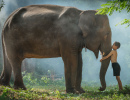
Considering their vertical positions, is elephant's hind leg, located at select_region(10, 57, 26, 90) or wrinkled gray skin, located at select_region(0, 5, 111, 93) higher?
wrinkled gray skin, located at select_region(0, 5, 111, 93)

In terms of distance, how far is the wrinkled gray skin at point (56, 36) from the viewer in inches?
237

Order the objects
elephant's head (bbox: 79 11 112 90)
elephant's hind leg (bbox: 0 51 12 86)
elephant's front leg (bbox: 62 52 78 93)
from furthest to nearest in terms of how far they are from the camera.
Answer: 1. elephant's hind leg (bbox: 0 51 12 86)
2. elephant's head (bbox: 79 11 112 90)
3. elephant's front leg (bbox: 62 52 78 93)

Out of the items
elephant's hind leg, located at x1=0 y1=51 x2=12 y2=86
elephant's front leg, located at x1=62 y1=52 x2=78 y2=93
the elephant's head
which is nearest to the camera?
elephant's front leg, located at x1=62 y1=52 x2=78 y2=93

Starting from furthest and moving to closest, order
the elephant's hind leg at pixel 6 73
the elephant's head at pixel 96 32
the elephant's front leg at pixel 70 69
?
1. the elephant's hind leg at pixel 6 73
2. the elephant's head at pixel 96 32
3. the elephant's front leg at pixel 70 69

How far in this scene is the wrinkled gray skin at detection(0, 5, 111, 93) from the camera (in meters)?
6.01

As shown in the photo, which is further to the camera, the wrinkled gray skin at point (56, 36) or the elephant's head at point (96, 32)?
the elephant's head at point (96, 32)

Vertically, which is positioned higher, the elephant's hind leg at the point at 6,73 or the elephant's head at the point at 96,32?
the elephant's head at the point at 96,32

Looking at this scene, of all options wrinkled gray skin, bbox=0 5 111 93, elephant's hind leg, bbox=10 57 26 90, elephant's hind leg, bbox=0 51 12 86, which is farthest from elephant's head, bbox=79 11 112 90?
elephant's hind leg, bbox=0 51 12 86

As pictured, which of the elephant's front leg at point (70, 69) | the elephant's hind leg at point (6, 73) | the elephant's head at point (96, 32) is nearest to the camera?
the elephant's front leg at point (70, 69)

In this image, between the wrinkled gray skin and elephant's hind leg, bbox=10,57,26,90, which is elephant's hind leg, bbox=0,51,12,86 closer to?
the wrinkled gray skin

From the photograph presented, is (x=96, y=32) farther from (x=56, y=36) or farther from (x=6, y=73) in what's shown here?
(x=6, y=73)

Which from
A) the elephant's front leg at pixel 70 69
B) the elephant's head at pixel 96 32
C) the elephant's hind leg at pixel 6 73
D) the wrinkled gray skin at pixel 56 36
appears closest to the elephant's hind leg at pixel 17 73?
the wrinkled gray skin at pixel 56 36

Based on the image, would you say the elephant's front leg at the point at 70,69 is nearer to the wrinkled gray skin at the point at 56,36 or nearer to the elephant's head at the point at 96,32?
the wrinkled gray skin at the point at 56,36

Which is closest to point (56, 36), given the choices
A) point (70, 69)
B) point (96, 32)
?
point (70, 69)
